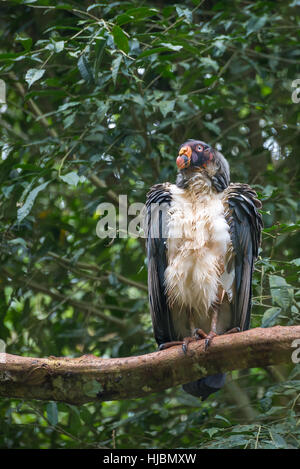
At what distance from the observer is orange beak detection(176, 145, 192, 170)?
4391mm

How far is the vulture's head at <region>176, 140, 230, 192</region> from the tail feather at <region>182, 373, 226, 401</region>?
1429 millimetres

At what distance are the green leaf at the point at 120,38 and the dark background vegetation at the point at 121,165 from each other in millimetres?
12

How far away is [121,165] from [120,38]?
1.40m

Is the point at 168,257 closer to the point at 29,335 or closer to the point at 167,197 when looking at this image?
the point at 167,197

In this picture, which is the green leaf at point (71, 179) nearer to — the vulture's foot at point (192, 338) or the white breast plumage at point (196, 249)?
the white breast plumage at point (196, 249)

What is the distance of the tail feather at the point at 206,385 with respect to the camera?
13.5ft

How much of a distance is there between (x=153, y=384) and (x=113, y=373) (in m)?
0.26

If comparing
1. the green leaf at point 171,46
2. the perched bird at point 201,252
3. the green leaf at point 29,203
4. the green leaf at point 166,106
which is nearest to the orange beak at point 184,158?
the perched bird at point 201,252

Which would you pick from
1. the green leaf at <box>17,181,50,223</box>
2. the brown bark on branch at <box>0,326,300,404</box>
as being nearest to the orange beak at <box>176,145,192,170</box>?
Answer: the green leaf at <box>17,181,50,223</box>

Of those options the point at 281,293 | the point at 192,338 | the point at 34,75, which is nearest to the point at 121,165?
the point at 34,75

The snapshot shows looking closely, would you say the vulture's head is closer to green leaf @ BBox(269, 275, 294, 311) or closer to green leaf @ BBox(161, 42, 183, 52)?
green leaf @ BBox(161, 42, 183, 52)

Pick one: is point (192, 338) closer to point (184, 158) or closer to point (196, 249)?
point (196, 249)

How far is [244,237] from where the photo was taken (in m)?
4.14

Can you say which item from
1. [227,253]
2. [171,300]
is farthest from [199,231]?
[171,300]
